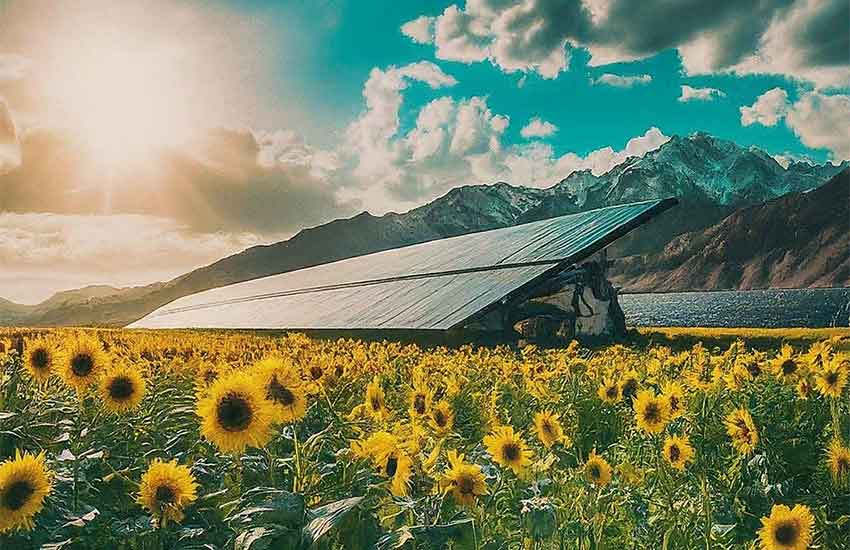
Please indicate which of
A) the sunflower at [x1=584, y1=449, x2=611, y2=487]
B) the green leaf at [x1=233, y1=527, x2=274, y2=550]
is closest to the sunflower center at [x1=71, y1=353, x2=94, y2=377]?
the green leaf at [x1=233, y1=527, x2=274, y2=550]

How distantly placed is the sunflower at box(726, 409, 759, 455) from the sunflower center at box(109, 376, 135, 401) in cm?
370

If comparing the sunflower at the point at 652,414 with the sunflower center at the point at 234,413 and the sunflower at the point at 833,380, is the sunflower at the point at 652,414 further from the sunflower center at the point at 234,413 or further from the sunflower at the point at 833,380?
the sunflower center at the point at 234,413

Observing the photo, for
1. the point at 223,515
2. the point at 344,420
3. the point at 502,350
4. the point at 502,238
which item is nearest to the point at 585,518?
the point at 344,420

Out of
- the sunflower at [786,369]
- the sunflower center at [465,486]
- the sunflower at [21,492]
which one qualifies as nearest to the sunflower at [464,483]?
the sunflower center at [465,486]

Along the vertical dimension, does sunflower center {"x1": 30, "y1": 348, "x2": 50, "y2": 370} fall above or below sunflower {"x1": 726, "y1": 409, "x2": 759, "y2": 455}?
above

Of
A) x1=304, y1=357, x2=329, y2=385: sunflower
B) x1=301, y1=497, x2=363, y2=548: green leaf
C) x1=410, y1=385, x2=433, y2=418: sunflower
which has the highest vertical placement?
x1=304, y1=357, x2=329, y2=385: sunflower

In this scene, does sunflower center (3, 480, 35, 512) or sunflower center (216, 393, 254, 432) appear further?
sunflower center (216, 393, 254, 432)

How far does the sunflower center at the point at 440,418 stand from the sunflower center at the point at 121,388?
5.18 feet

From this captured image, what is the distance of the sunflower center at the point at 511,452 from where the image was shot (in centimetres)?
315

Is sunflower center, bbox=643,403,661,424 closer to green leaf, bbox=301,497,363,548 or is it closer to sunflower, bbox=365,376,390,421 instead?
sunflower, bbox=365,376,390,421

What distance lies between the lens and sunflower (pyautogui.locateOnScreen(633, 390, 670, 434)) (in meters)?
4.38

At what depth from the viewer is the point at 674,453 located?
421 centimetres

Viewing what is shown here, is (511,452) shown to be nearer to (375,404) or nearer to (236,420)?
(375,404)

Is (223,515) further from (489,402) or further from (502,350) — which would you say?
(502,350)
